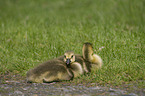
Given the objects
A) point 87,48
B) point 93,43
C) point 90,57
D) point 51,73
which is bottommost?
point 51,73

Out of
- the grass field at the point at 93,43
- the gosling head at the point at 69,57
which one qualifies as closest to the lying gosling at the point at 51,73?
the gosling head at the point at 69,57

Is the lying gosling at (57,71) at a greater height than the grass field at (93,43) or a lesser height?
lesser

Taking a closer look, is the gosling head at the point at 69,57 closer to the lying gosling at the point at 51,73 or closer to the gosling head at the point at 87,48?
the lying gosling at the point at 51,73

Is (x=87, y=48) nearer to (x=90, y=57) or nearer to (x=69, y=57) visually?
(x=90, y=57)

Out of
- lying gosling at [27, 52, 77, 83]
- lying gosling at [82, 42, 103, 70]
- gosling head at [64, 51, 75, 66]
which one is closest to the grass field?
lying gosling at [82, 42, 103, 70]

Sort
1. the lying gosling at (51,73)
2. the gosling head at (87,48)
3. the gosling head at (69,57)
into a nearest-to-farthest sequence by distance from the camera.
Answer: the lying gosling at (51,73), the gosling head at (69,57), the gosling head at (87,48)

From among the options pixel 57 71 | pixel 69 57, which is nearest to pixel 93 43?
pixel 69 57

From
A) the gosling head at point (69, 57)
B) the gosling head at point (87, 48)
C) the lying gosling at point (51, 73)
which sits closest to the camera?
the lying gosling at point (51, 73)

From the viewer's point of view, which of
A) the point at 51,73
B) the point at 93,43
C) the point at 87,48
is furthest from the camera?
the point at 93,43

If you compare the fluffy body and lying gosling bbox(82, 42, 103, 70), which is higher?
lying gosling bbox(82, 42, 103, 70)

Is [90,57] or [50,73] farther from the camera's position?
[90,57]

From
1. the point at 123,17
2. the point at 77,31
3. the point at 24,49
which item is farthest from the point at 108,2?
the point at 24,49

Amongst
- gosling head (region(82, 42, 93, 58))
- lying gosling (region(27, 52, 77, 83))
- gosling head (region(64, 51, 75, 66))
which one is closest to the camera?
lying gosling (region(27, 52, 77, 83))

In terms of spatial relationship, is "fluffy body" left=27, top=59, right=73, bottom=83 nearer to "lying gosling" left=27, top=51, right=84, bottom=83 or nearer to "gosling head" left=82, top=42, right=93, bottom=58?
"lying gosling" left=27, top=51, right=84, bottom=83
